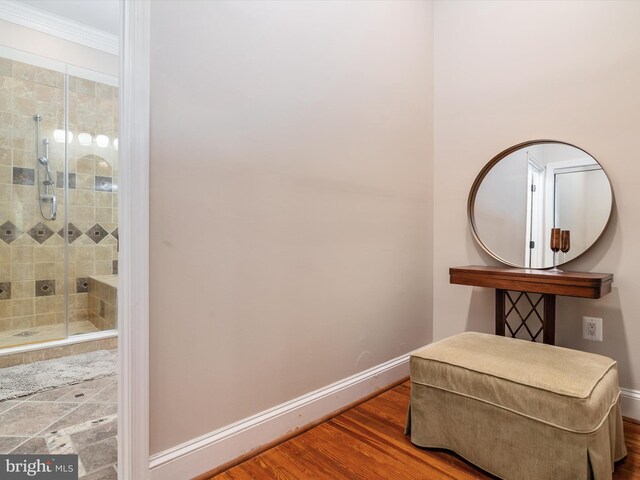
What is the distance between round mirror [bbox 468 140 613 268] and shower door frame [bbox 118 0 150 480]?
192 centimetres

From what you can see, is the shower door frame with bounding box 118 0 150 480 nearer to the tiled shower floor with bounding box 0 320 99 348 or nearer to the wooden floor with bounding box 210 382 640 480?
the wooden floor with bounding box 210 382 640 480

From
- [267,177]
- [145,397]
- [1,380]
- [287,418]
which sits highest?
[267,177]

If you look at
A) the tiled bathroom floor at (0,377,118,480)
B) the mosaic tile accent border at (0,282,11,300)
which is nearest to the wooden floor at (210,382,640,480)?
the tiled bathroom floor at (0,377,118,480)

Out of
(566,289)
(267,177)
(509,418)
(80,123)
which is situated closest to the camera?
(509,418)

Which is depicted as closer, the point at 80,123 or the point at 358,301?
the point at 358,301

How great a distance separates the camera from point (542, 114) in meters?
2.05

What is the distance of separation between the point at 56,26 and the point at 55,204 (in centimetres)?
147

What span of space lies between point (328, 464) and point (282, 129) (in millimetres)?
1405

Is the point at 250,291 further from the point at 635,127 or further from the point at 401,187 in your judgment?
the point at 635,127

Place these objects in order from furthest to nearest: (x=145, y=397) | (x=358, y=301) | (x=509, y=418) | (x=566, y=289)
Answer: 1. (x=358, y=301)
2. (x=566, y=289)
3. (x=509, y=418)
4. (x=145, y=397)

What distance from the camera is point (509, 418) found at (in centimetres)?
130

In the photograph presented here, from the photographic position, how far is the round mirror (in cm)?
187

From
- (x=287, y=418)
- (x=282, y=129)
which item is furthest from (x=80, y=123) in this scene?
(x=287, y=418)

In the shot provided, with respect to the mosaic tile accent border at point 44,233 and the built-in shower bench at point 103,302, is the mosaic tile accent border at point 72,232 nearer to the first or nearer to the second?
the mosaic tile accent border at point 44,233
